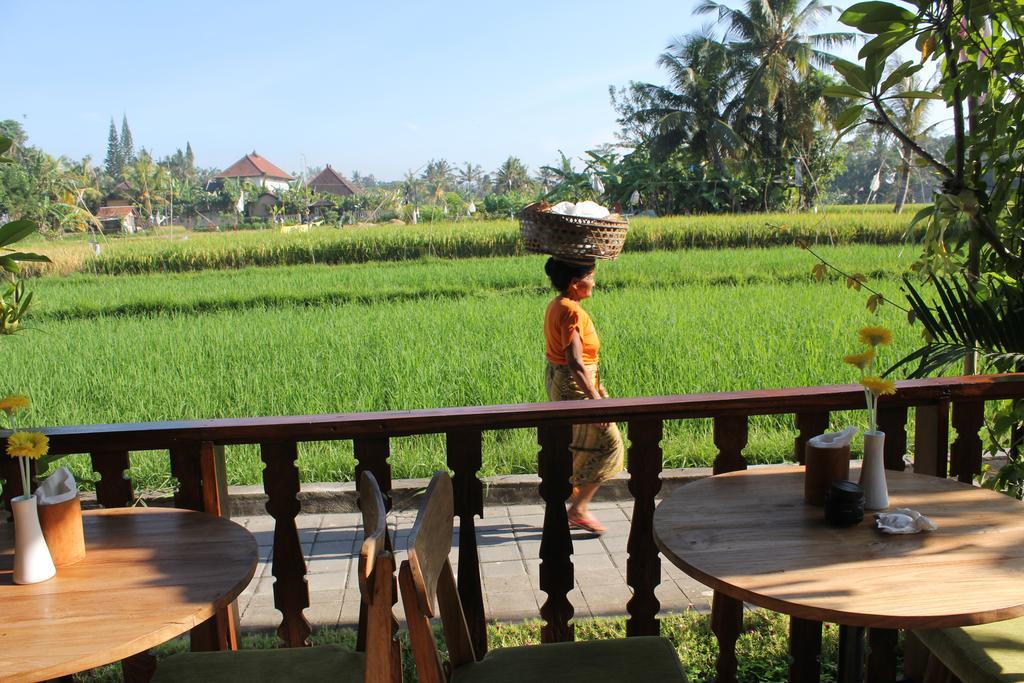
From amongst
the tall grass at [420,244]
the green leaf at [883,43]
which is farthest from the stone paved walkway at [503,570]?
the tall grass at [420,244]

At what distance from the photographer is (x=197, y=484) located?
1848mm

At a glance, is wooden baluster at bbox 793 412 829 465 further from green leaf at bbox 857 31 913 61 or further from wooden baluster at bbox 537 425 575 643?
green leaf at bbox 857 31 913 61

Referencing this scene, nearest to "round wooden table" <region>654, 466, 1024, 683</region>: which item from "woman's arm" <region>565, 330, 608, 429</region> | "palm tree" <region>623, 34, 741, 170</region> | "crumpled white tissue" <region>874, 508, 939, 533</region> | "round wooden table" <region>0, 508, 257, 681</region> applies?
"crumpled white tissue" <region>874, 508, 939, 533</region>

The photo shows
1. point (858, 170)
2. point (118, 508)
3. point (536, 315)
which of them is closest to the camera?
point (118, 508)

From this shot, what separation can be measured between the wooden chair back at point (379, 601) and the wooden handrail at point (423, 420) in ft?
1.83

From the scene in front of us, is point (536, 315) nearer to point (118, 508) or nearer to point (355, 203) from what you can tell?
point (118, 508)

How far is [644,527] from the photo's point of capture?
1.95 meters

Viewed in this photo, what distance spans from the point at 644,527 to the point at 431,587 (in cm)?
84

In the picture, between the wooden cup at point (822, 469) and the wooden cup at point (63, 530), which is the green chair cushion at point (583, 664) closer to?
the wooden cup at point (822, 469)

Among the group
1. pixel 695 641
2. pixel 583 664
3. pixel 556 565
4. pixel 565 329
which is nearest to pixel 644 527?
pixel 556 565

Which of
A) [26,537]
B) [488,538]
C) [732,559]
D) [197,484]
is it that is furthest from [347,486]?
[732,559]

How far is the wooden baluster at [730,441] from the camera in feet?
6.23

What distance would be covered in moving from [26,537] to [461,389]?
406 cm

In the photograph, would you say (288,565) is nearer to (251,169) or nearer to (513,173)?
(513,173)
